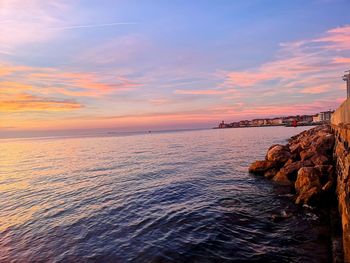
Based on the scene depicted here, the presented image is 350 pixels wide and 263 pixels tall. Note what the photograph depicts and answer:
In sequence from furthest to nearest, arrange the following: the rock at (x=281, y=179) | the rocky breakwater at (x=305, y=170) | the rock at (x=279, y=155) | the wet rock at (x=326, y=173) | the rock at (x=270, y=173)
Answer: the rock at (x=279, y=155) < the rock at (x=270, y=173) < the rock at (x=281, y=179) < the wet rock at (x=326, y=173) < the rocky breakwater at (x=305, y=170)

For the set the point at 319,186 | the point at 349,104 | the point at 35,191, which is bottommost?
the point at 35,191

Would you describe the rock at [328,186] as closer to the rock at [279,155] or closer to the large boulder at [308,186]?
the large boulder at [308,186]

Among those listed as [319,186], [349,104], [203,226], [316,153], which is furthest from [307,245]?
[316,153]

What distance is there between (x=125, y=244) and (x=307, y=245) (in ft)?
20.8

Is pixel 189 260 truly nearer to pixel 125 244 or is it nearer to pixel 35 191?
pixel 125 244

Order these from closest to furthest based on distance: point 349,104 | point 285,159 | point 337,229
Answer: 1. point 337,229
2. point 349,104
3. point 285,159

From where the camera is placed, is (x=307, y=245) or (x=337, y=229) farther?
(x=337, y=229)

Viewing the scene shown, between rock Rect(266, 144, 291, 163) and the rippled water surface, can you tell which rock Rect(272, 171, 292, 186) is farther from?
rock Rect(266, 144, 291, 163)

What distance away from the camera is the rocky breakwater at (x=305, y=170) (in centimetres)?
1213

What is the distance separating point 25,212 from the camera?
556 inches

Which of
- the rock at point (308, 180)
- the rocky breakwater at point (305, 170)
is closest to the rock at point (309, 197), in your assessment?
the rocky breakwater at point (305, 170)

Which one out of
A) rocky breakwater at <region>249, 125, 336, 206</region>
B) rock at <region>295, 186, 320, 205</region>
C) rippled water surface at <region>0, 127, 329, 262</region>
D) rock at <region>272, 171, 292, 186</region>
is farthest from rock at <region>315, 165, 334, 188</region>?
rock at <region>272, 171, 292, 186</region>

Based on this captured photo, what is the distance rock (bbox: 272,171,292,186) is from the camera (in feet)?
56.0

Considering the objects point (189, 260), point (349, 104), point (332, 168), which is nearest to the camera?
point (189, 260)
